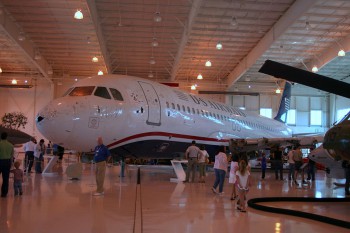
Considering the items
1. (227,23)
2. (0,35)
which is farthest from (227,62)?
(0,35)

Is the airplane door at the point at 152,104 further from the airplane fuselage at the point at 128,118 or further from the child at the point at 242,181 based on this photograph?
the child at the point at 242,181

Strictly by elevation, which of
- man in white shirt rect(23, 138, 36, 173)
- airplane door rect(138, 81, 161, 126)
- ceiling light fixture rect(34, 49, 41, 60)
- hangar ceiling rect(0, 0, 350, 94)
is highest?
hangar ceiling rect(0, 0, 350, 94)

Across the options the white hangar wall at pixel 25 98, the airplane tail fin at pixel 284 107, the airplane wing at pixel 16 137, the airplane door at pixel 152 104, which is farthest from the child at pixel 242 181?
the white hangar wall at pixel 25 98

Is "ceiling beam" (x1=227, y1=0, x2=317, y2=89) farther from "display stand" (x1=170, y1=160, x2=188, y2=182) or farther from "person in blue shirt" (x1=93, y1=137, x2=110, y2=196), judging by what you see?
"person in blue shirt" (x1=93, y1=137, x2=110, y2=196)

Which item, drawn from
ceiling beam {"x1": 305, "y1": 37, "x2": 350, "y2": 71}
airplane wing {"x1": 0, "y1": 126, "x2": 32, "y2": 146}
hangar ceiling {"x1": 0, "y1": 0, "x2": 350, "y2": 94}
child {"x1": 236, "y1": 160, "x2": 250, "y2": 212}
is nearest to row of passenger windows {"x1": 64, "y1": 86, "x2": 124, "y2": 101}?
child {"x1": 236, "y1": 160, "x2": 250, "y2": 212}

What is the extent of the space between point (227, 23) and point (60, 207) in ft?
62.1

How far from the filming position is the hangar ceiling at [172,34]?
21.8 metres

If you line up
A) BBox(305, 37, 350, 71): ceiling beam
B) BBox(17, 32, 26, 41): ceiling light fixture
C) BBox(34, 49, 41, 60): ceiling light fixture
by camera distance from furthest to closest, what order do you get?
BBox(34, 49, 41, 60): ceiling light fixture
BBox(305, 37, 350, 71): ceiling beam
BBox(17, 32, 26, 41): ceiling light fixture

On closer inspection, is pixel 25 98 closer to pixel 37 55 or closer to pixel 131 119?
pixel 37 55

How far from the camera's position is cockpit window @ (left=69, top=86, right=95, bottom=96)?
1237 centimetres

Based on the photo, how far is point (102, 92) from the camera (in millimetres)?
12469

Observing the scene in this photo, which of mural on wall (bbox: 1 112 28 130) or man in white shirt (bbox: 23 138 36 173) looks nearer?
man in white shirt (bbox: 23 138 36 173)

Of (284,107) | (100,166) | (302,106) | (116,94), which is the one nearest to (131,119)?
(116,94)

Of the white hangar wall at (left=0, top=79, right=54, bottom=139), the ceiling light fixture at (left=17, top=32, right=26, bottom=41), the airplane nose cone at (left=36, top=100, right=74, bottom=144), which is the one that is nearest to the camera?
the airplane nose cone at (left=36, top=100, right=74, bottom=144)
